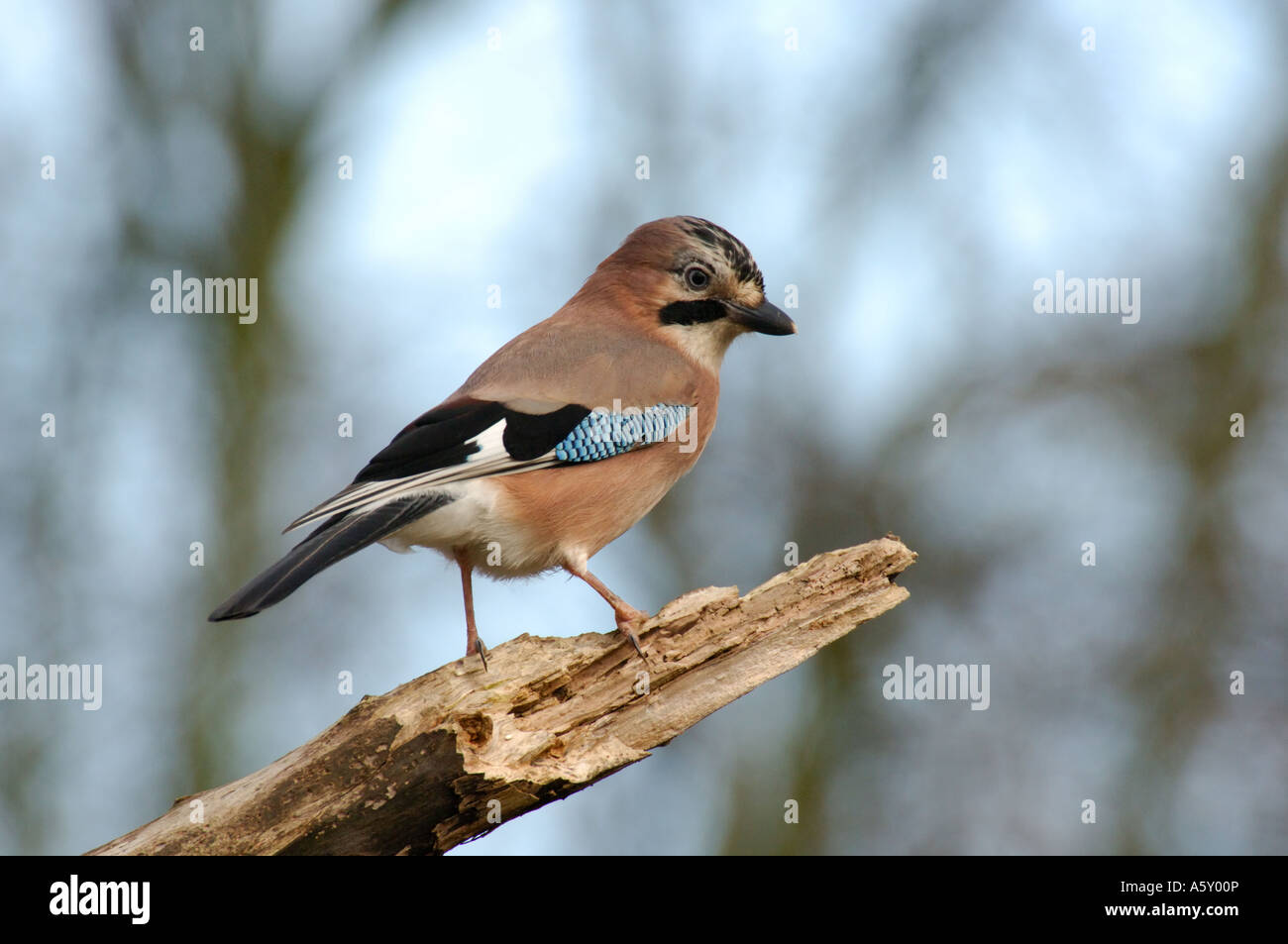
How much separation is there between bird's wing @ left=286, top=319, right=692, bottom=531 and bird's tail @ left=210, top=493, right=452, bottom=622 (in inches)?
2.2

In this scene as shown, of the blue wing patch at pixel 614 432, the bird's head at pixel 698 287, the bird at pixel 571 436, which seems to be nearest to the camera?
the bird at pixel 571 436

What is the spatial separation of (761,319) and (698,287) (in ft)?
1.34

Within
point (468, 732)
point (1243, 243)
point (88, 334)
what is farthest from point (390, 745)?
point (1243, 243)

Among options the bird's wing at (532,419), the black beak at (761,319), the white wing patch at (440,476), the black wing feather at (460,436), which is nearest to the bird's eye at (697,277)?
the black beak at (761,319)

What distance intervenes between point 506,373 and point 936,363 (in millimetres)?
7137

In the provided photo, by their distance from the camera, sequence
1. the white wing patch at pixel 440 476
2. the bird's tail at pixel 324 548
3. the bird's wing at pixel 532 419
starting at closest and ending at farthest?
the bird's tail at pixel 324 548 < the white wing patch at pixel 440 476 < the bird's wing at pixel 532 419

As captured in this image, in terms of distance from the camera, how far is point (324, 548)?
5.39 m

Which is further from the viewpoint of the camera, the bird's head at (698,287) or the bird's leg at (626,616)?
the bird's head at (698,287)

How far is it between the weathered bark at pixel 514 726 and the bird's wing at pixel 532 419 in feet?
2.99

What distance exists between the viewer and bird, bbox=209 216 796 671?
5.88 metres

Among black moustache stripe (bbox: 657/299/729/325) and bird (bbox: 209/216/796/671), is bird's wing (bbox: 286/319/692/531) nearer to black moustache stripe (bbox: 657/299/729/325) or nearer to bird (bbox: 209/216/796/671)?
bird (bbox: 209/216/796/671)

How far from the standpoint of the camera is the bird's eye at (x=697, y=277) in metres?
7.49

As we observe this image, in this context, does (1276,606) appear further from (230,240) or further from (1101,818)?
(230,240)

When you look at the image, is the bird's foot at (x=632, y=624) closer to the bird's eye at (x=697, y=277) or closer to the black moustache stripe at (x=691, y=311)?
the black moustache stripe at (x=691, y=311)
